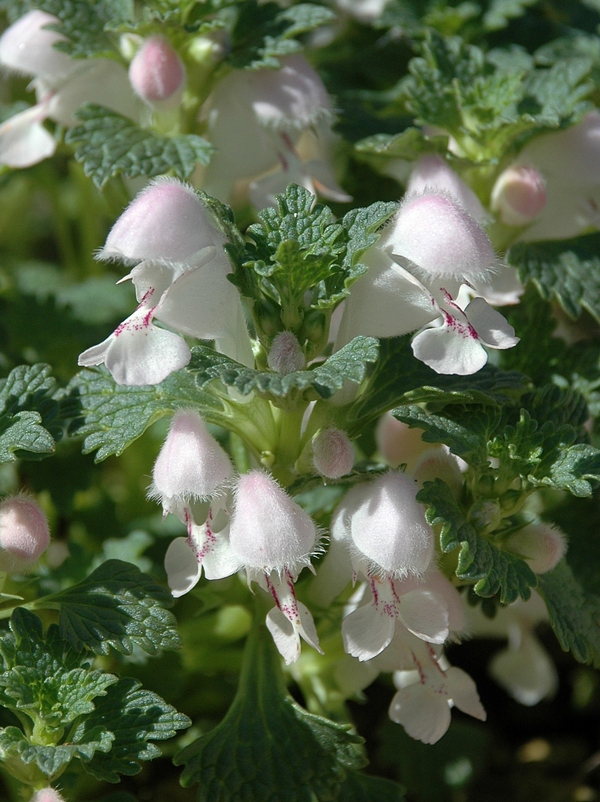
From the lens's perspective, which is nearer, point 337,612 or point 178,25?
point 337,612

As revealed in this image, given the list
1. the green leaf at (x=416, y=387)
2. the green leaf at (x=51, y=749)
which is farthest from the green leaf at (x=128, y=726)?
the green leaf at (x=416, y=387)

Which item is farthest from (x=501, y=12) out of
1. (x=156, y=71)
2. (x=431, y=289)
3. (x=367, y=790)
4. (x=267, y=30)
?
(x=367, y=790)

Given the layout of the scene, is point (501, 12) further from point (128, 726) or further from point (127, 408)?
point (128, 726)

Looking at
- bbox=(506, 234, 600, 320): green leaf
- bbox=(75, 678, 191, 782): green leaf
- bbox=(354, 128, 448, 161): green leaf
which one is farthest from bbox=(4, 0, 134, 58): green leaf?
bbox=(75, 678, 191, 782): green leaf

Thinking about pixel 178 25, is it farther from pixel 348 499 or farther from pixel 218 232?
pixel 348 499

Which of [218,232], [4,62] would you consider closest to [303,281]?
[218,232]
